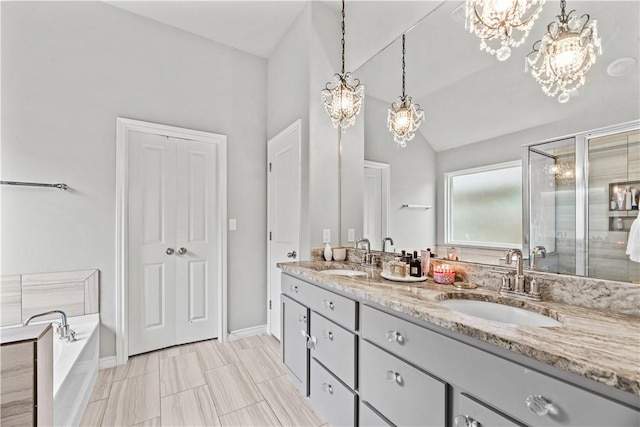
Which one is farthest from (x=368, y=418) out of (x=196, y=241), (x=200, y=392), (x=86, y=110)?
A: (x=86, y=110)

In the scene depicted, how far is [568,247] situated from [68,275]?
3.21 meters

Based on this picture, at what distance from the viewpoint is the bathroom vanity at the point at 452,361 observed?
0.66m

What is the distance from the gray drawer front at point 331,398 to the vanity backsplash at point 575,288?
0.88 m

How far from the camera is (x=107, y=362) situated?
7.61ft

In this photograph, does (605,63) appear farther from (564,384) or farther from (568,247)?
(564,384)

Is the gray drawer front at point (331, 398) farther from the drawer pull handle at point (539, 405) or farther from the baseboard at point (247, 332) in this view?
the baseboard at point (247, 332)

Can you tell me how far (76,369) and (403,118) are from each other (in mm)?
2637

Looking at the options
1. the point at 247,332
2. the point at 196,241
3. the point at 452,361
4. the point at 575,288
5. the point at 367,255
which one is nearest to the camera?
the point at 452,361

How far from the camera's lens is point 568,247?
1157 mm

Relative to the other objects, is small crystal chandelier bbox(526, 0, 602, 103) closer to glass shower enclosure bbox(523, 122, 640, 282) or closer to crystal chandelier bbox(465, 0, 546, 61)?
crystal chandelier bbox(465, 0, 546, 61)

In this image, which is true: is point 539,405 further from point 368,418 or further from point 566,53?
point 566,53

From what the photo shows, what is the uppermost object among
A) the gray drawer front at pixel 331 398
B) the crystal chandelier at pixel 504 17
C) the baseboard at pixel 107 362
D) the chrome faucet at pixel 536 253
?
the crystal chandelier at pixel 504 17

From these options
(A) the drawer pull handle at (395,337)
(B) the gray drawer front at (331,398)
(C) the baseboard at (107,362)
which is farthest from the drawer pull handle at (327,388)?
(C) the baseboard at (107,362)

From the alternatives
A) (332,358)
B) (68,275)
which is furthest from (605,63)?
(68,275)
